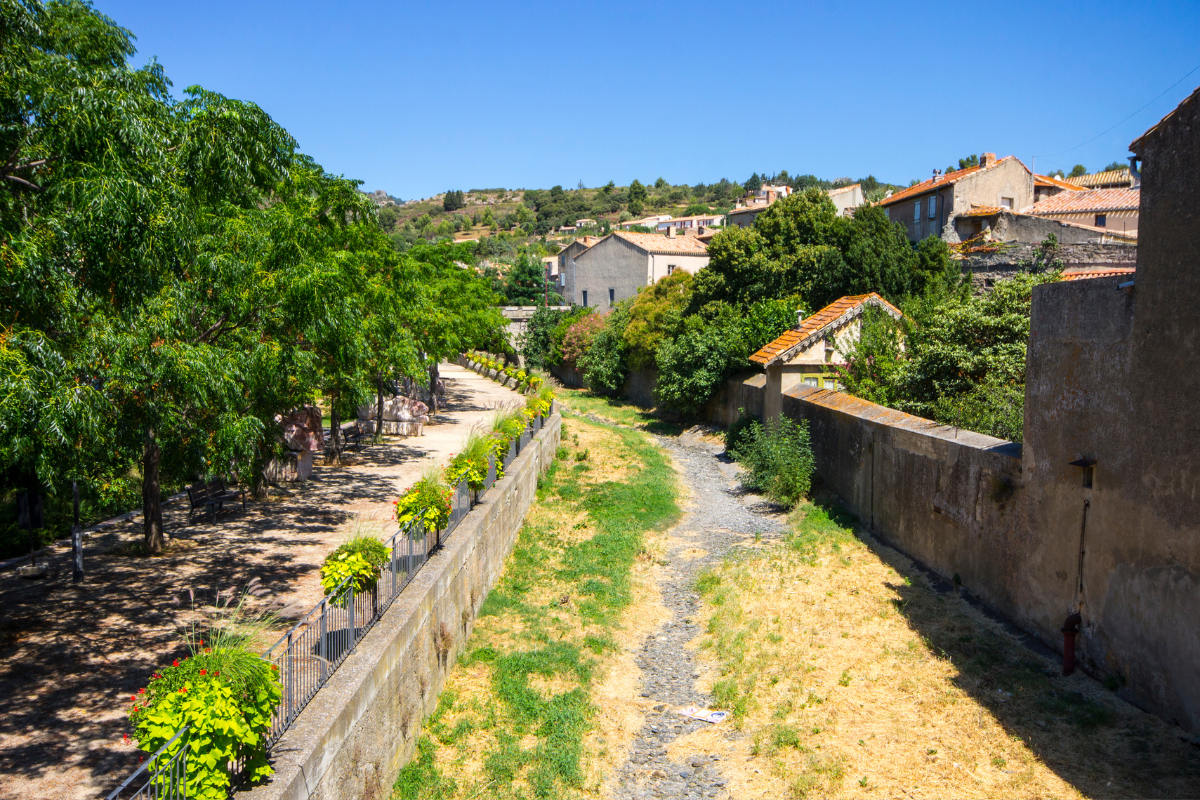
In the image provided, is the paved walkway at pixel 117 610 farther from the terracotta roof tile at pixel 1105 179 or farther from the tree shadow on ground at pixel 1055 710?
the terracotta roof tile at pixel 1105 179

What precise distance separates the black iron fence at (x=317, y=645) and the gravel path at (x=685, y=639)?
115 inches

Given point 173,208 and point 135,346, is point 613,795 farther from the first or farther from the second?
point 173,208

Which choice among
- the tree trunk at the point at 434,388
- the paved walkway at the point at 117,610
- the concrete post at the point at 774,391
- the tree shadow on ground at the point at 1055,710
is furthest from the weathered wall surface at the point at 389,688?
the tree trunk at the point at 434,388

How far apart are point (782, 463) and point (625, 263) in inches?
1401

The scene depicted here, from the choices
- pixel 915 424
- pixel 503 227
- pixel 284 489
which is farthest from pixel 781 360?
pixel 503 227

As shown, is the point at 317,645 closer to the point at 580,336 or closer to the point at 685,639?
the point at 685,639

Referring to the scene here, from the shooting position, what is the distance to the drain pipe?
832 centimetres

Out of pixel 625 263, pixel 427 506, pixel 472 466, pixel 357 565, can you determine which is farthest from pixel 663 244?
pixel 357 565

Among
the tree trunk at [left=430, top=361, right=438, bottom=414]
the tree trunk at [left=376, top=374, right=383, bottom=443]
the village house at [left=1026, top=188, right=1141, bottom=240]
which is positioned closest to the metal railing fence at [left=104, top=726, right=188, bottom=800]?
the tree trunk at [left=376, top=374, right=383, bottom=443]

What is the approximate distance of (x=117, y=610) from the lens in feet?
27.6

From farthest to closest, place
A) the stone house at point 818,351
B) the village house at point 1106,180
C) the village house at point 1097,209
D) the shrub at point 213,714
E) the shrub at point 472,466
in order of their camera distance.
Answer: the village house at point 1106,180, the village house at point 1097,209, the stone house at point 818,351, the shrub at point 472,466, the shrub at point 213,714

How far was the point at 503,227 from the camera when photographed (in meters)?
132

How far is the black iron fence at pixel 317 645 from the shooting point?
4121mm

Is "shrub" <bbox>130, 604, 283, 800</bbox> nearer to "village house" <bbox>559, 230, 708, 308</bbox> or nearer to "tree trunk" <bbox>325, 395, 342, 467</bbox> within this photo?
"tree trunk" <bbox>325, 395, 342, 467</bbox>
